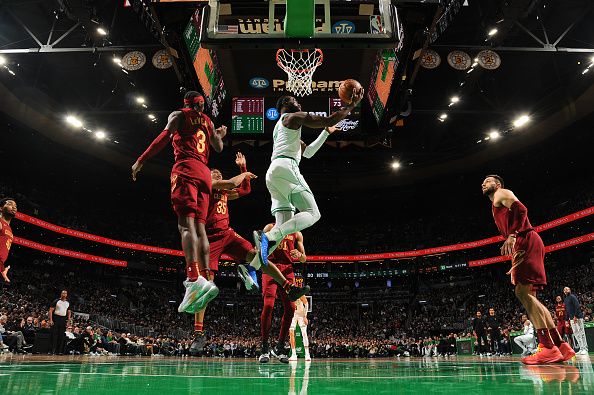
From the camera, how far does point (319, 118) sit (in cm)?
447

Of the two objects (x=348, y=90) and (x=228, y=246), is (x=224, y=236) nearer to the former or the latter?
(x=228, y=246)

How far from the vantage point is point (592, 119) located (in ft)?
73.2

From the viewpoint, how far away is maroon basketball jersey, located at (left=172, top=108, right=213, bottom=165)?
4355 mm

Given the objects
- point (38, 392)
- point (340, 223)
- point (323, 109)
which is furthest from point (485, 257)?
point (38, 392)

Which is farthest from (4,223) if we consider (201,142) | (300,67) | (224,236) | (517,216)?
(517,216)

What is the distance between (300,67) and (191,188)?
6807 millimetres

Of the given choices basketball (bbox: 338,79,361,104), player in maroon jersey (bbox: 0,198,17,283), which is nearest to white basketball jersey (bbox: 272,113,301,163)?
basketball (bbox: 338,79,361,104)

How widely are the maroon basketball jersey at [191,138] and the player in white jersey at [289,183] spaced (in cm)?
72

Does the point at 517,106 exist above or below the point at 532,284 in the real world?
above

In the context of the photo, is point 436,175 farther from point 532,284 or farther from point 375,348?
point 532,284

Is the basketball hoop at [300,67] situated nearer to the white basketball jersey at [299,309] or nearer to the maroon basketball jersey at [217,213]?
the white basketball jersey at [299,309]

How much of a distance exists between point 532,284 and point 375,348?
21.6 meters

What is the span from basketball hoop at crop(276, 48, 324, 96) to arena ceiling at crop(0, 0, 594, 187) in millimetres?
1586

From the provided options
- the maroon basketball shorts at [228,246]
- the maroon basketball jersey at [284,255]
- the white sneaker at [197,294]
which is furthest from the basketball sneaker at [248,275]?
the maroon basketball jersey at [284,255]
